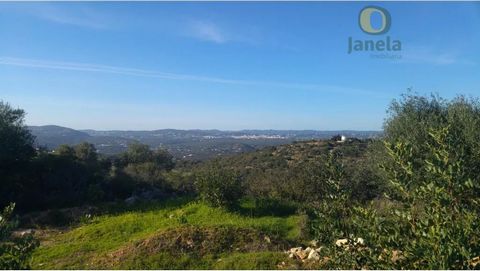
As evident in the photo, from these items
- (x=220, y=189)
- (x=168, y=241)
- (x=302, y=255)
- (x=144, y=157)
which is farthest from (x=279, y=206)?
(x=144, y=157)

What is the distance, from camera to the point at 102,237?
568 inches

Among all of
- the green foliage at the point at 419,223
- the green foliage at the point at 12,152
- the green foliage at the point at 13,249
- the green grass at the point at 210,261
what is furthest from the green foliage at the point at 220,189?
the green foliage at the point at 419,223

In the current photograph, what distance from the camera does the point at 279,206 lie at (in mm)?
17328

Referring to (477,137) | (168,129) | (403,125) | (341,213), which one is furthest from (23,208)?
(168,129)

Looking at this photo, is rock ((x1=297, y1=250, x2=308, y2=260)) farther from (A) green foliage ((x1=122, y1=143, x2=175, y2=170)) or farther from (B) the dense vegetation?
(A) green foliage ((x1=122, y1=143, x2=175, y2=170))

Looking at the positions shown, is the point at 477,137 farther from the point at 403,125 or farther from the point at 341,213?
the point at 341,213

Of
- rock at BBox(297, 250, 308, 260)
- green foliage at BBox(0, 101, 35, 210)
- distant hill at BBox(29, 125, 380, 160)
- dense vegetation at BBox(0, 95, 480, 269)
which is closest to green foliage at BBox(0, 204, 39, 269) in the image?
dense vegetation at BBox(0, 95, 480, 269)

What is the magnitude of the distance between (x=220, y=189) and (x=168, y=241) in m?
5.03

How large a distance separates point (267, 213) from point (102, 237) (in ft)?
19.0

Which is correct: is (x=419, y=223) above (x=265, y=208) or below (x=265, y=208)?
above

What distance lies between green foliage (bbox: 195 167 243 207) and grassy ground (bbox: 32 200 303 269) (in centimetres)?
37

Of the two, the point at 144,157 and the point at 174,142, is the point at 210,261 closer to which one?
the point at 144,157

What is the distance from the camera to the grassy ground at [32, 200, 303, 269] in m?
11.1

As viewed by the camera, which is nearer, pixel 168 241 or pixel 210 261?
pixel 210 261
